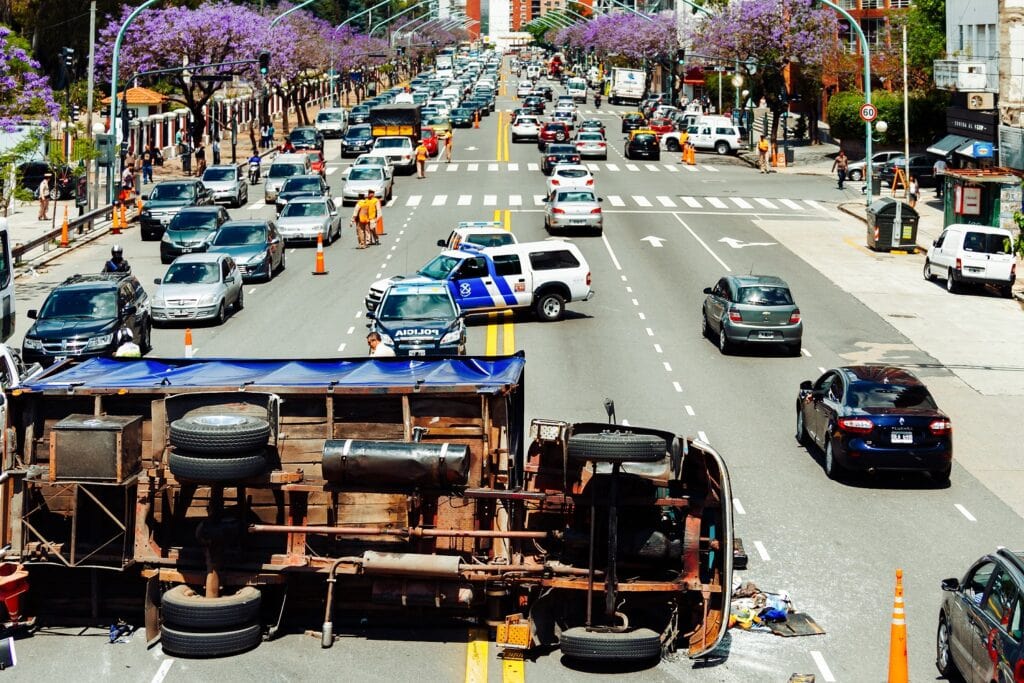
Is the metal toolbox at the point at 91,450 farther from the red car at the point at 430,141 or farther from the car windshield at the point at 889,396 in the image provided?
the red car at the point at 430,141

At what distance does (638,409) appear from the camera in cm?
2453

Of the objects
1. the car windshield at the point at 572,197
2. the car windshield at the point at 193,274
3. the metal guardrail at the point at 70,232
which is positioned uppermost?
the car windshield at the point at 572,197

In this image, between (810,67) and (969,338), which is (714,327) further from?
(810,67)

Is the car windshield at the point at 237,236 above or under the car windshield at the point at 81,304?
above

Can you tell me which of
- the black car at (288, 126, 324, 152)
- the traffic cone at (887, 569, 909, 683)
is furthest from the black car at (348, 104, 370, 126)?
the traffic cone at (887, 569, 909, 683)

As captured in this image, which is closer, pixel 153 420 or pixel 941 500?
pixel 153 420

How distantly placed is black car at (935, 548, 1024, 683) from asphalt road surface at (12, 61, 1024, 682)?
644 millimetres

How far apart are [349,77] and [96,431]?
11997 cm

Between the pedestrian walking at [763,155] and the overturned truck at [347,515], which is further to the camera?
the pedestrian walking at [763,155]

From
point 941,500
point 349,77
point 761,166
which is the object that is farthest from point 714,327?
point 349,77

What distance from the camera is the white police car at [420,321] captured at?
26625mm

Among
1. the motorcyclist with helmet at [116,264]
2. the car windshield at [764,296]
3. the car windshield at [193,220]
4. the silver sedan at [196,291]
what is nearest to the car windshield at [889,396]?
the car windshield at [764,296]

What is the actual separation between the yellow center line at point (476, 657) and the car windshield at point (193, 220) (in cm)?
2997

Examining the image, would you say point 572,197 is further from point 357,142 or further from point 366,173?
point 357,142
